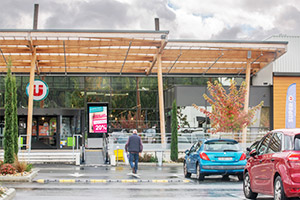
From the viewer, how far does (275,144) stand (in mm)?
11812

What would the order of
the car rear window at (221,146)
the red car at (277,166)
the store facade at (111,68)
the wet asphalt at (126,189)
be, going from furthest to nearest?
the store facade at (111,68) < the car rear window at (221,146) < the wet asphalt at (126,189) < the red car at (277,166)

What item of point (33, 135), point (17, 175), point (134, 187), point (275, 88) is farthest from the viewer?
point (275, 88)

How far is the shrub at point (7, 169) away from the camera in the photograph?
61.6ft

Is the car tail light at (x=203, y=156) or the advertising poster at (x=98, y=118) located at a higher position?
the advertising poster at (x=98, y=118)

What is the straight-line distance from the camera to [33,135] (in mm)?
36250

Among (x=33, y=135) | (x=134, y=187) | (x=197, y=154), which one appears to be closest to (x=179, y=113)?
(x=33, y=135)

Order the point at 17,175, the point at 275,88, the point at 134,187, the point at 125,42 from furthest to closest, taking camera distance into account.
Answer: the point at 275,88
the point at 125,42
the point at 17,175
the point at 134,187

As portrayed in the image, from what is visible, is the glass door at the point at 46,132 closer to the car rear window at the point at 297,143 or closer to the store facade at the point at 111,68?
the store facade at the point at 111,68

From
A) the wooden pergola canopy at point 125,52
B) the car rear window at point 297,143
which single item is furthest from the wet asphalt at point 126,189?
the wooden pergola canopy at point 125,52

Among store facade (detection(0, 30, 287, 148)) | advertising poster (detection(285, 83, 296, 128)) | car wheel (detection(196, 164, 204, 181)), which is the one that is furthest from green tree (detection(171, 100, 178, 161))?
car wheel (detection(196, 164, 204, 181))

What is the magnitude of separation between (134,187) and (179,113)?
76.4 feet

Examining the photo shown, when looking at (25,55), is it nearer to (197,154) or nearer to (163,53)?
(163,53)

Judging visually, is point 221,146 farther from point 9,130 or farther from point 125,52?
point 125,52

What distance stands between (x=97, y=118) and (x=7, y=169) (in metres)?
17.3
